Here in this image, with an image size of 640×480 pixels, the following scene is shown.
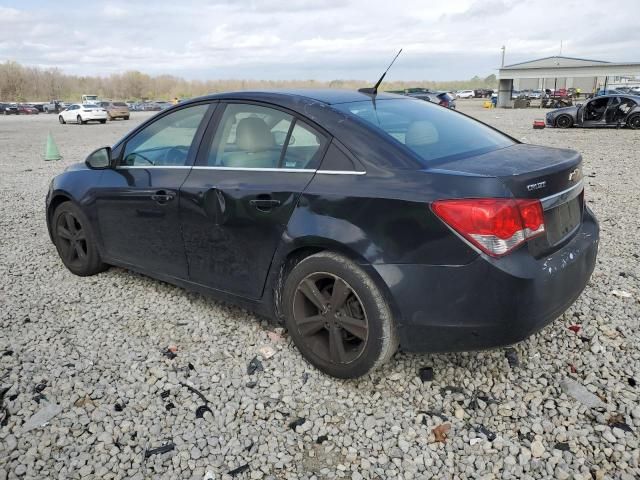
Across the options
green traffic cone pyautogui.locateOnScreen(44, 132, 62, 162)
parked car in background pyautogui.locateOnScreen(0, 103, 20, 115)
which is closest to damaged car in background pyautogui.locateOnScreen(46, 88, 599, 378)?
green traffic cone pyautogui.locateOnScreen(44, 132, 62, 162)

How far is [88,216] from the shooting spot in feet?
15.1

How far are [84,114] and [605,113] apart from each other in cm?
3086

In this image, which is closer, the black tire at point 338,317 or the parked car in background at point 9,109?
the black tire at point 338,317

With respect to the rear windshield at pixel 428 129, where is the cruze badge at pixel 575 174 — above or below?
below

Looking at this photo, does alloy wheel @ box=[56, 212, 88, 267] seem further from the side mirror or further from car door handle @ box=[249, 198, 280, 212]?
car door handle @ box=[249, 198, 280, 212]

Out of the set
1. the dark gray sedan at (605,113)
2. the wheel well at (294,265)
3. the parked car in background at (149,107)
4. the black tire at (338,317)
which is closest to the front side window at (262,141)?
the wheel well at (294,265)

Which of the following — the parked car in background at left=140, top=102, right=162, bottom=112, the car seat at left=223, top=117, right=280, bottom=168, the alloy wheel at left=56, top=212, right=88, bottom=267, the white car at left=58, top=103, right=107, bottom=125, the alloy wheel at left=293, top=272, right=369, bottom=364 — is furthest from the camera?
the parked car in background at left=140, top=102, right=162, bottom=112

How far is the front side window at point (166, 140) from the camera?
3.88m

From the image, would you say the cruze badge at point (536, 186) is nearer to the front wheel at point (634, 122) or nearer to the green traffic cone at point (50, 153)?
the green traffic cone at point (50, 153)

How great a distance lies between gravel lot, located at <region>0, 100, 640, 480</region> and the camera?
2.51 m

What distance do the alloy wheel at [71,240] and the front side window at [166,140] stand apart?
95 centimetres

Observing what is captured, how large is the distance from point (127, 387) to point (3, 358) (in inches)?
38.2

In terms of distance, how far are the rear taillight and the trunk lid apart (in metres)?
0.09

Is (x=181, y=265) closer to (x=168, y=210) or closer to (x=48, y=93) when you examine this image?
(x=168, y=210)
